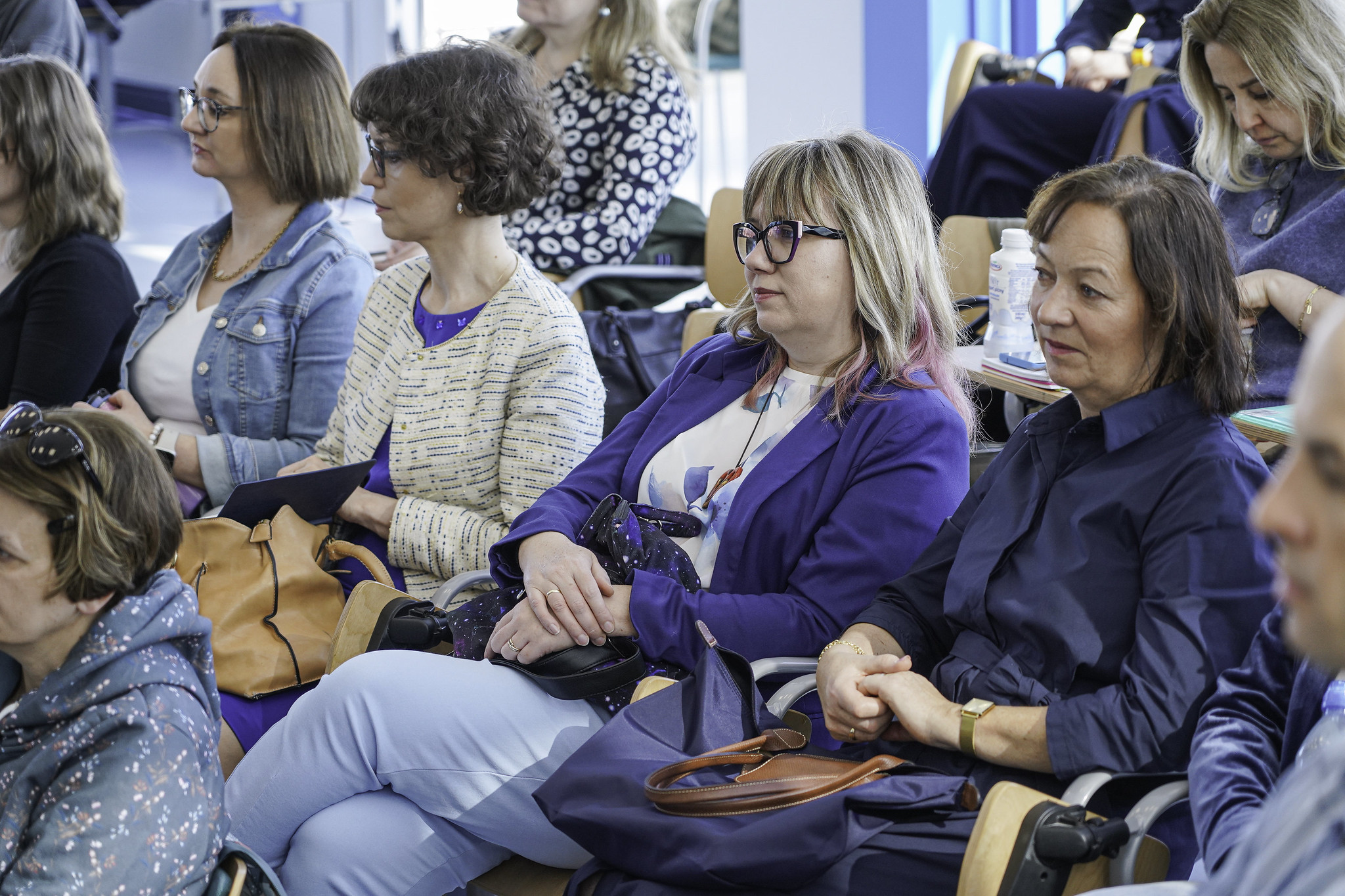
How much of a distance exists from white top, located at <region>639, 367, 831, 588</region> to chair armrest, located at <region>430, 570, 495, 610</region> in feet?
1.11

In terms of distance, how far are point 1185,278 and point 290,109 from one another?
6.54ft

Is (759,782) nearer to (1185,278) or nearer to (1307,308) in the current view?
(1185,278)

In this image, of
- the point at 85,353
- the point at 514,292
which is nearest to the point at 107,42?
the point at 85,353

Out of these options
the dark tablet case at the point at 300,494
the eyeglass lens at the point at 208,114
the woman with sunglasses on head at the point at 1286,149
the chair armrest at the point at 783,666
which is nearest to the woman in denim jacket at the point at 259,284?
the eyeglass lens at the point at 208,114

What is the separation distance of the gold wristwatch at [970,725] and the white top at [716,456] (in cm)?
51

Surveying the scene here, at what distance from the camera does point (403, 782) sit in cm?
169

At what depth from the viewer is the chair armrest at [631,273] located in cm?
343

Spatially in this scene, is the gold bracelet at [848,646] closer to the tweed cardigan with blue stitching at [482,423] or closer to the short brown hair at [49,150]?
the tweed cardigan with blue stitching at [482,423]

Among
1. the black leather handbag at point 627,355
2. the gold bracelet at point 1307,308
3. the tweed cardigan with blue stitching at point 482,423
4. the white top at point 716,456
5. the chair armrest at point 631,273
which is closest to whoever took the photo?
the white top at point 716,456

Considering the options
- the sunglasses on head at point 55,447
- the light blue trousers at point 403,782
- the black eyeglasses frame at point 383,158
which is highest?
the black eyeglasses frame at point 383,158

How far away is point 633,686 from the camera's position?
5.83 feet

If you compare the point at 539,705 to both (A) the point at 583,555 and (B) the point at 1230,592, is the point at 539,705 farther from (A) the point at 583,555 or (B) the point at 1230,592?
(B) the point at 1230,592

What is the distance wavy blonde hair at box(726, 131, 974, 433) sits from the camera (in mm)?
1867

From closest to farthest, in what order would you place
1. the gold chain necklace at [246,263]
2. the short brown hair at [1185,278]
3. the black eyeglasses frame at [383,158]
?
the short brown hair at [1185,278] < the black eyeglasses frame at [383,158] < the gold chain necklace at [246,263]
